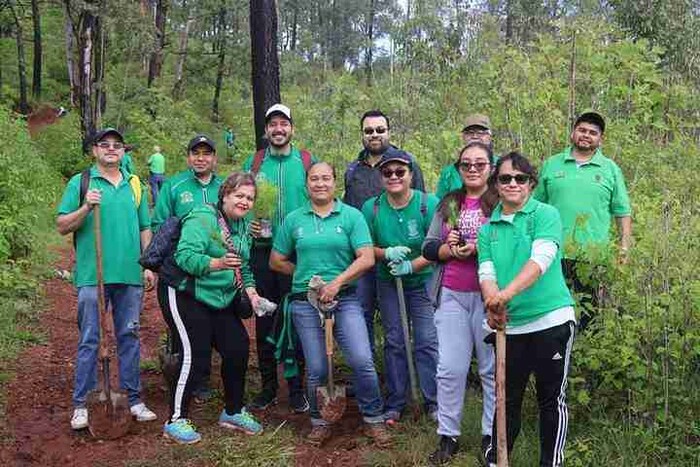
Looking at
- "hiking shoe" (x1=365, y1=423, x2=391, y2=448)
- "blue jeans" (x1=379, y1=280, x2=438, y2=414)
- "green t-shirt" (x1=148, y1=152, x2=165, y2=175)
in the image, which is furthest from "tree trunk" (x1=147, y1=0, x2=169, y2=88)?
"hiking shoe" (x1=365, y1=423, x2=391, y2=448)

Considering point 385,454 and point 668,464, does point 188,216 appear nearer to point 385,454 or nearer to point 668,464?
point 385,454

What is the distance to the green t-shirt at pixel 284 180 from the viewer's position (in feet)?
18.0

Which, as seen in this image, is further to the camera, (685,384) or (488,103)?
(488,103)

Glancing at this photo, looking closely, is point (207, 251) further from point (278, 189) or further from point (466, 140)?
point (466, 140)

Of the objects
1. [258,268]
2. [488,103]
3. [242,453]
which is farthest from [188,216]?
[488,103]

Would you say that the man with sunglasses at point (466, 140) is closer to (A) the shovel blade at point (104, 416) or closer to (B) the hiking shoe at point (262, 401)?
(B) the hiking shoe at point (262, 401)

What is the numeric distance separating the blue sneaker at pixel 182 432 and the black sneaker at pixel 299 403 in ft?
2.88

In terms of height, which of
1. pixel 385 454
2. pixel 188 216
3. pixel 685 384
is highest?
pixel 188 216

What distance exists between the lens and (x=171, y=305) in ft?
15.6

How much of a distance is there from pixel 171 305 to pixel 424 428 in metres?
1.90

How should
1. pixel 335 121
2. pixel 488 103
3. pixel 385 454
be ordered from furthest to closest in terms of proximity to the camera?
pixel 335 121, pixel 488 103, pixel 385 454

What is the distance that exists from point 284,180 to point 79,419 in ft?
7.42

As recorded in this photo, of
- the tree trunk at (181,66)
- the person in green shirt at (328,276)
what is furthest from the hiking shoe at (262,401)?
the tree trunk at (181,66)

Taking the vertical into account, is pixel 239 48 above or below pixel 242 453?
above
